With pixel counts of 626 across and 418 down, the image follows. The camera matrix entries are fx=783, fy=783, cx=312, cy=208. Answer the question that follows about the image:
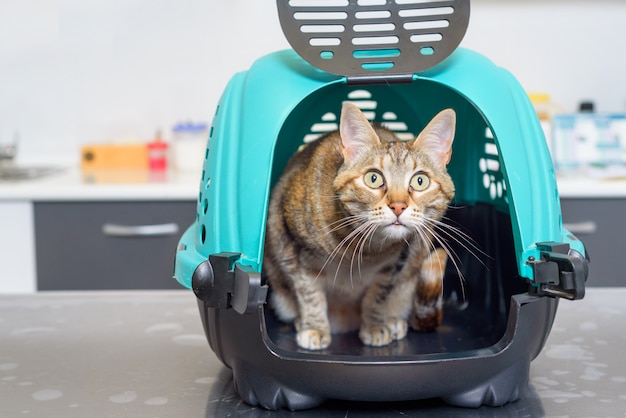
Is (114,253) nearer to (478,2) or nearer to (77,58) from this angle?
(77,58)

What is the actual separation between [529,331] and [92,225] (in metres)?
1.83

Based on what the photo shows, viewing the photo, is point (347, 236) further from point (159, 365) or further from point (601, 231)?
point (601, 231)

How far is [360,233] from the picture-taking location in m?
1.21

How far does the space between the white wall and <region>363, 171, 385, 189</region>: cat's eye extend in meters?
1.91

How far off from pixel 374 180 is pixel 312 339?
0.82 ft

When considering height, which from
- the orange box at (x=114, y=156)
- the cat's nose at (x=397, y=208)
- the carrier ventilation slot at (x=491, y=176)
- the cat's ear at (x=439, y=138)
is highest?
the cat's ear at (x=439, y=138)

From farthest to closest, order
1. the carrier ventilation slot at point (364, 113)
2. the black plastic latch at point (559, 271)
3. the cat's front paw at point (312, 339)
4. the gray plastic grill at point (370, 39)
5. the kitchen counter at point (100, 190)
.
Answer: the kitchen counter at point (100, 190) < the carrier ventilation slot at point (364, 113) < the cat's front paw at point (312, 339) < the gray plastic grill at point (370, 39) < the black plastic latch at point (559, 271)

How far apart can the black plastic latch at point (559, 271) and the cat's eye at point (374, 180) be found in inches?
11.5

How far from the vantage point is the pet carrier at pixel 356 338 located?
34.8 inches

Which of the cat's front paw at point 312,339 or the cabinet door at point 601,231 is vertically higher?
the cat's front paw at point 312,339

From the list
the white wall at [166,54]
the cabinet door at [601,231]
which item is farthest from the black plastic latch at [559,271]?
the white wall at [166,54]

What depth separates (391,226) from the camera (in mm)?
1123

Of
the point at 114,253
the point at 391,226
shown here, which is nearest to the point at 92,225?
the point at 114,253

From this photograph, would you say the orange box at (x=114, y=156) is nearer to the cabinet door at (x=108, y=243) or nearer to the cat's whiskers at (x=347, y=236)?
the cabinet door at (x=108, y=243)
